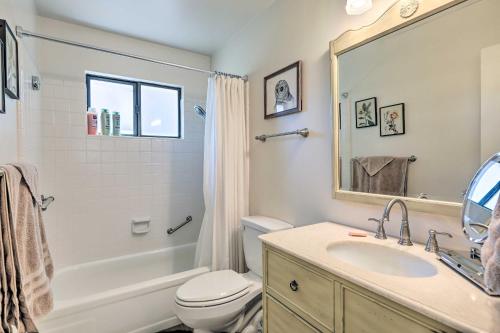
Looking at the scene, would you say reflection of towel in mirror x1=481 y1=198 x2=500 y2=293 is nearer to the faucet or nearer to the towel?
the faucet

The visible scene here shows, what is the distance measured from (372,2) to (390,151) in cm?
76

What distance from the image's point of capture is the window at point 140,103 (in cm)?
240

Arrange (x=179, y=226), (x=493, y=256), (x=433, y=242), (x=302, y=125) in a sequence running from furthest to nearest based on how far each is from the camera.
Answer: (x=179, y=226) < (x=302, y=125) < (x=433, y=242) < (x=493, y=256)

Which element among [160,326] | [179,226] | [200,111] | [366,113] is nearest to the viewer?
[366,113]

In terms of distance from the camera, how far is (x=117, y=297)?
161 centimetres

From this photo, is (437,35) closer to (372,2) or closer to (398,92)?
(398,92)

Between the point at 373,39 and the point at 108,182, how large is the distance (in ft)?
7.71

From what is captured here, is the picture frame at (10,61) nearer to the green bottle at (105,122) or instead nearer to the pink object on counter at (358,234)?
the green bottle at (105,122)

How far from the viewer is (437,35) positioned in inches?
40.7

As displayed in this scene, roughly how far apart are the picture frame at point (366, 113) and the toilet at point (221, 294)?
835mm

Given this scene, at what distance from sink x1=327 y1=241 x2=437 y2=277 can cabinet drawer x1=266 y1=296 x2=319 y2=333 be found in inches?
11.7

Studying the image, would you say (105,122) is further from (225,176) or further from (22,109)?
(225,176)

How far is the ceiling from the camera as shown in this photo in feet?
6.14

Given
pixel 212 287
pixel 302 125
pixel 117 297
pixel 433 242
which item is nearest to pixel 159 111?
pixel 302 125
